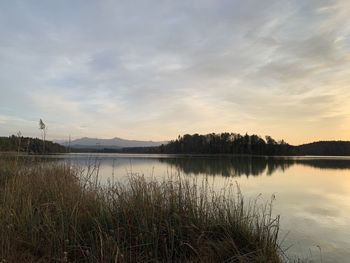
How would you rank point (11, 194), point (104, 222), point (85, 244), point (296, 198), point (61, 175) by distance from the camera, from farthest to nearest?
point (296, 198) < point (61, 175) < point (11, 194) < point (104, 222) < point (85, 244)

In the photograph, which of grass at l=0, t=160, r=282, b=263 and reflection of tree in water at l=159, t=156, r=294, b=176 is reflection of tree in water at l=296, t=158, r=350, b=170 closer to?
reflection of tree in water at l=159, t=156, r=294, b=176

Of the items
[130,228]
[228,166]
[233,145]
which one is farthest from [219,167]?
[233,145]

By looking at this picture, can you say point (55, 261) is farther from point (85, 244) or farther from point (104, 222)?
point (104, 222)

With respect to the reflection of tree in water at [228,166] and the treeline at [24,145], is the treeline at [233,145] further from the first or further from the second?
the treeline at [24,145]

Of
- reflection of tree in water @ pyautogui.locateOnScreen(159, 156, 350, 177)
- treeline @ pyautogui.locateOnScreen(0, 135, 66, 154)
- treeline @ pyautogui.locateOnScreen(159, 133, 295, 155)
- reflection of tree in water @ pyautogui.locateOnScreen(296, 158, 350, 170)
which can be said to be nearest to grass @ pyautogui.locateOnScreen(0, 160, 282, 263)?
treeline @ pyautogui.locateOnScreen(0, 135, 66, 154)

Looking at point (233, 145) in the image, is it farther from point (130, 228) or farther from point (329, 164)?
point (130, 228)

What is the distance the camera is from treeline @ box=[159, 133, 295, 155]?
4825 inches

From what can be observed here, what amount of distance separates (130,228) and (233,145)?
12023cm

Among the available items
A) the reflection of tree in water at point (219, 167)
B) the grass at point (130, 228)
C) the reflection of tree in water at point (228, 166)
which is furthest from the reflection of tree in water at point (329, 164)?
the grass at point (130, 228)

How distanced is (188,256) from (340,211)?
37.6 ft

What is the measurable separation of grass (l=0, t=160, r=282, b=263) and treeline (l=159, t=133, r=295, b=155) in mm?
116815

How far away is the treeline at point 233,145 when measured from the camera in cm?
12256

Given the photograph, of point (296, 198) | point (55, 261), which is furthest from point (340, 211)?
point (55, 261)

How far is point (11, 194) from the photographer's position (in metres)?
5.96
